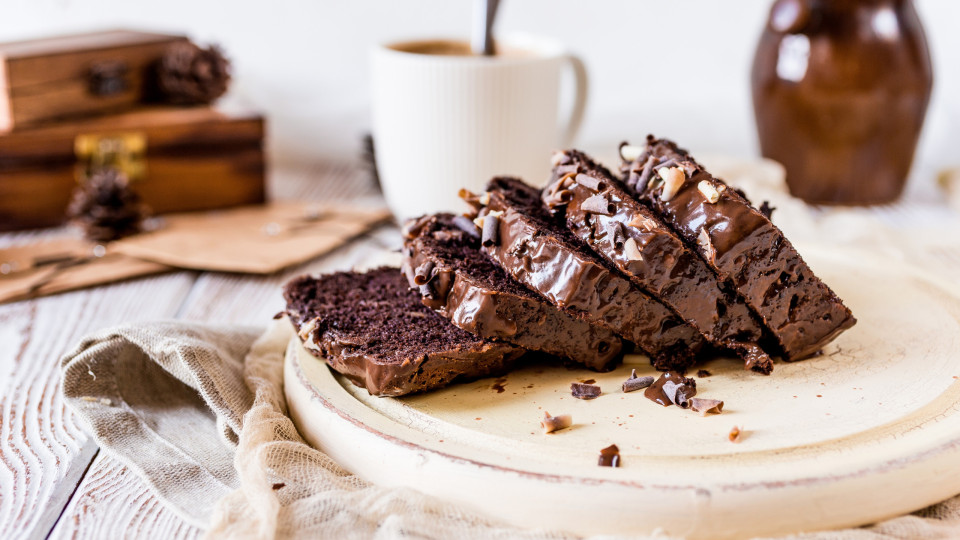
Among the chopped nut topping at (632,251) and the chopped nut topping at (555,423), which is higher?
the chopped nut topping at (632,251)

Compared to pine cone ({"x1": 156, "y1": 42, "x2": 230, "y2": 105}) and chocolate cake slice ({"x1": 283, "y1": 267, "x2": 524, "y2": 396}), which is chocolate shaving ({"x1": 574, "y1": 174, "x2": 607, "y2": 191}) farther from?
pine cone ({"x1": 156, "y1": 42, "x2": 230, "y2": 105})

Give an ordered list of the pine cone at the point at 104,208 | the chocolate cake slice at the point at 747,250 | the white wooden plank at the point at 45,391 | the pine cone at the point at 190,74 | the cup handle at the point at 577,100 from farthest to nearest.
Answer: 1. the pine cone at the point at 190,74
2. the cup handle at the point at 577,100
3. the pine cone at the point at 104,208
4. the chocolate cake slice at the point at 747,250
5. the white wooden plank at the point at 45,391

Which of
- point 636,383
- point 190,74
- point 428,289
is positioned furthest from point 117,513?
point 190,74

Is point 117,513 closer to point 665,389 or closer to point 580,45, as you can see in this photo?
point 665,389

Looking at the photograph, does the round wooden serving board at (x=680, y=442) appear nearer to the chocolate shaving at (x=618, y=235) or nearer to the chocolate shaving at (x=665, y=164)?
the chocolate shaving at (x=618, y=235)

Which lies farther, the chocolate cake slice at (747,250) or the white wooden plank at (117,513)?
the chocolate cake slice at (747,250)

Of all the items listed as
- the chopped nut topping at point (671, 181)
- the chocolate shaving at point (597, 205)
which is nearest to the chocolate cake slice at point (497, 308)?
the chocolate shaving at point (597, 205)
